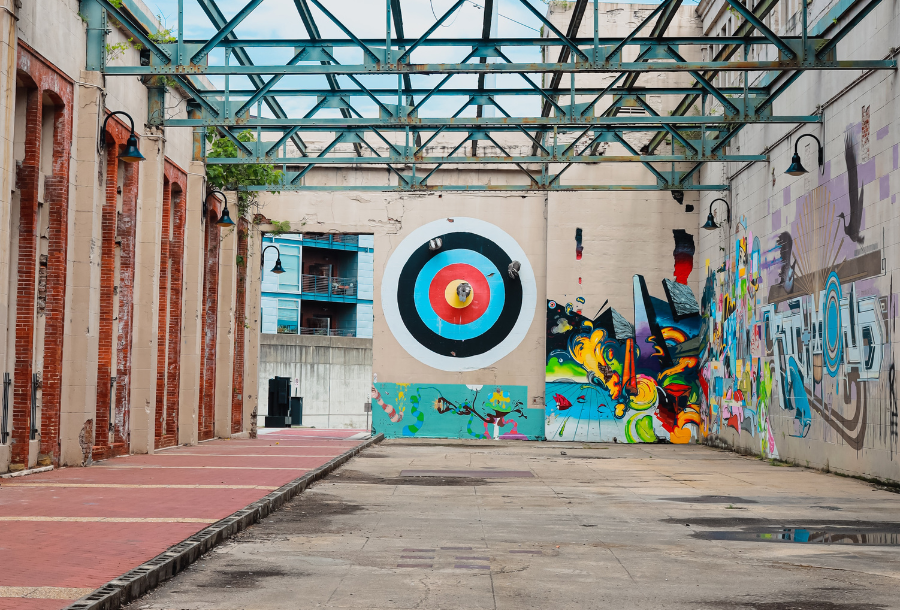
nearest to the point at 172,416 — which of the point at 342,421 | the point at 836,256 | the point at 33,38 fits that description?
the point at 33,38

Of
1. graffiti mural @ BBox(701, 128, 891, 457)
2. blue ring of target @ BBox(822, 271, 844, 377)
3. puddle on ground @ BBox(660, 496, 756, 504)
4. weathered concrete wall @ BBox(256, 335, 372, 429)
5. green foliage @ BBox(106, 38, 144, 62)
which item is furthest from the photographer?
weathered concrete wall @ BBox(256, 335, 372, 429)

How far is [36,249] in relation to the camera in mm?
14945

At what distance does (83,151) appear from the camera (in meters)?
16.3

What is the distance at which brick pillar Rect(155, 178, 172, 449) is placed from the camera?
21.2 meters

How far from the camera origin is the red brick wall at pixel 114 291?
17.8 metres

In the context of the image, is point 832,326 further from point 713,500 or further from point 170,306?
point 170,306

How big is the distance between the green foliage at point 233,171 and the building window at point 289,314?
91.7ft

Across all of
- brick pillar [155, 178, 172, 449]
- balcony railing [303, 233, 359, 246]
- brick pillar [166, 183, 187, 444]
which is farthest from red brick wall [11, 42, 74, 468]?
balcony railing [303, 233, 359, 246]

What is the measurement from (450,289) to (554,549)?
69.5 feet

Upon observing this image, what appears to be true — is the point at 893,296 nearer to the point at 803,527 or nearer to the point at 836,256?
the point at 836,256

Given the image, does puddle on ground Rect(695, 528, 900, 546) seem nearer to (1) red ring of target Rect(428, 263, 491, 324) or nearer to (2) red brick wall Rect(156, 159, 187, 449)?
(2) red brick wall Rect(156, 159, 187, 449)

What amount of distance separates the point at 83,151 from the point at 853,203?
13.0 meters

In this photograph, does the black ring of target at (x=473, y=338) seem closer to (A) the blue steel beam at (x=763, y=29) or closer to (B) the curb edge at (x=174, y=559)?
(A) the blue steel beam at (x=763, y=29)

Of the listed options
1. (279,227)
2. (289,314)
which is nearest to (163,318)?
(279,227)
